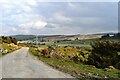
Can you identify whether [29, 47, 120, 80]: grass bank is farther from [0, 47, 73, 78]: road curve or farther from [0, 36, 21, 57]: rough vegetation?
[0, 36, 21, 57]: rough vegetation

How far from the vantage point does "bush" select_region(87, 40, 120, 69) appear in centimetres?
3722

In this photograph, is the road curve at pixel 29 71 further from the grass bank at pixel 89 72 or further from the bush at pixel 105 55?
the bush at pixel 105 55

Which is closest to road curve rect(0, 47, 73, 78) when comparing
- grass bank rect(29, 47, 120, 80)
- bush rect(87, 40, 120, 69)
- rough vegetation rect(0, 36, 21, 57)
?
grass bank rect(29, 47, 120, 80)

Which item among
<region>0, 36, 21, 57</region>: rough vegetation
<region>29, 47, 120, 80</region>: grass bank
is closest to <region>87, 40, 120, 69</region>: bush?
<region>29, 47, 120, 80</region>: grass bank

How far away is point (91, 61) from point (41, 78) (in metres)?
20.8

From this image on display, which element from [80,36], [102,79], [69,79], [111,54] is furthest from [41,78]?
[80,36]

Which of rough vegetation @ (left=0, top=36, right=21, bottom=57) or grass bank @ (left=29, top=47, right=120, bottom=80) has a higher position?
grass bank @ (left=29, top=47, right=120, bottom=80)

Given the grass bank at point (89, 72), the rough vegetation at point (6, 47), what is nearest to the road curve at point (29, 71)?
the grass bank at point (89, 72)

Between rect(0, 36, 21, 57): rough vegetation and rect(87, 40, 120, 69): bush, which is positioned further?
rect(0, 36, 21, 57): rough vegetation

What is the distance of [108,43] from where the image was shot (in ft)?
137

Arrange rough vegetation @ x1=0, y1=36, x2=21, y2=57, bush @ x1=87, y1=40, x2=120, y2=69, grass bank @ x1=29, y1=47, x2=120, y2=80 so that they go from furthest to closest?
rough vegetation @ x1=0, y1=36, x2=21, y2=57 → bush @ x1=87, y1=40, x2=120, y2=69 → grass bank @ x1=29, y1=47, x2=120, y2=80

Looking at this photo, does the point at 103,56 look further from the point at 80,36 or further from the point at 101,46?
the point at 80,36

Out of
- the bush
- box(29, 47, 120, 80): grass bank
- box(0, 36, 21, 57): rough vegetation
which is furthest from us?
box(0, 36, 21, 57): rough vegetation

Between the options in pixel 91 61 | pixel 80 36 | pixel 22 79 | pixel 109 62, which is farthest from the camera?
pixel 80 36
